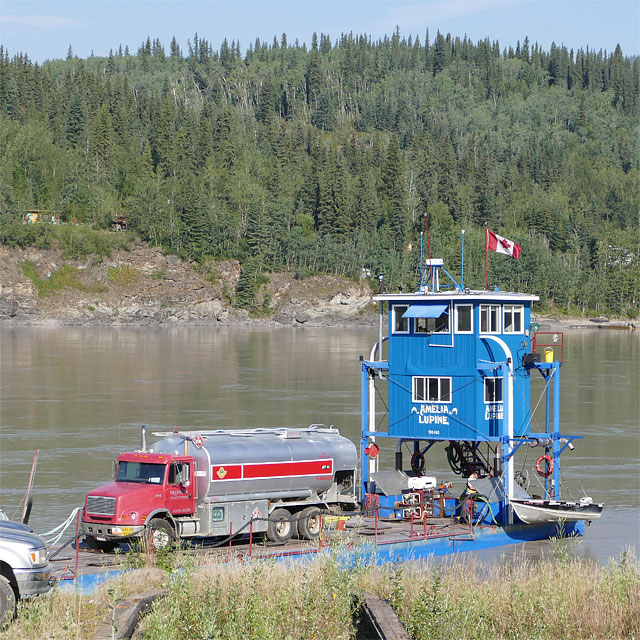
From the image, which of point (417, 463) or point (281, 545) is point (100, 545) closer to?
point (281, 545)

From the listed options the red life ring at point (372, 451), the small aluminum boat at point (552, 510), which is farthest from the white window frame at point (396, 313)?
the small aluminum boat at point (552, 510)

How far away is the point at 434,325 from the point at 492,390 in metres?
2.27

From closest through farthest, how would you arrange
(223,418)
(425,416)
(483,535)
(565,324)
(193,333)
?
(483,535), (425,416), (223,418), (193,333), (565,324)

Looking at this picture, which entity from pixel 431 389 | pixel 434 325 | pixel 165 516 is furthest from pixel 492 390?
pixel 165 516

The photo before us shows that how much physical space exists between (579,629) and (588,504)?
11.6 m

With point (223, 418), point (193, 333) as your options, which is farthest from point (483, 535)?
point (193, 333)

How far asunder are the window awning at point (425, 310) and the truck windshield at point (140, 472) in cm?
933

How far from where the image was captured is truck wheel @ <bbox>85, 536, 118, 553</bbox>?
23.1 meters

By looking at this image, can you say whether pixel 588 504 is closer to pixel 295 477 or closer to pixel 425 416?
pixel 425 416

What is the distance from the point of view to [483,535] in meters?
27.1

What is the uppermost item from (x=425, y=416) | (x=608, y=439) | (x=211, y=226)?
(x=211, y=226)

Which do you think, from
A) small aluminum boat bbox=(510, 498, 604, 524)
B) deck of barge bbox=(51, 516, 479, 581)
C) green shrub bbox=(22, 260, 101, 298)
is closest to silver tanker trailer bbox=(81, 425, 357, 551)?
deck of barge bbox=(51, 516, 479, 581)

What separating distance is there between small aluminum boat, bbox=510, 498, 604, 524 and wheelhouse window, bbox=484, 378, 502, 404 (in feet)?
8.63

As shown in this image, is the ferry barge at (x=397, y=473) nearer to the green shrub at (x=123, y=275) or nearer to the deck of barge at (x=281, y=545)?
the deck of barge at (x=281, y=545)
